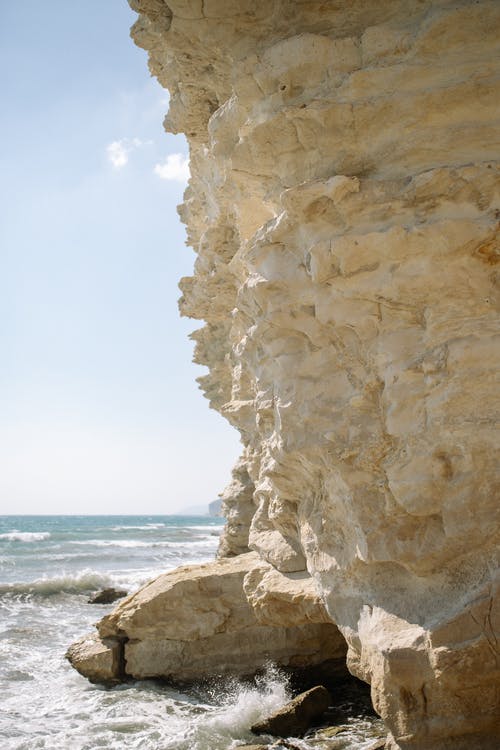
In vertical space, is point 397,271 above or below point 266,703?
above

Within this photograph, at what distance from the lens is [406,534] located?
15.9 feet

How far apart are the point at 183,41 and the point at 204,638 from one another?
8.19m

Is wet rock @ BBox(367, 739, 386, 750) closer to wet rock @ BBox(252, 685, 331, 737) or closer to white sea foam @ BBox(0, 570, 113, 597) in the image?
wet rock @ BBox(252, 685, 331, 737)

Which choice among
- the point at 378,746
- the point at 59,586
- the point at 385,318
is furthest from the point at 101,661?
the point at 59,586

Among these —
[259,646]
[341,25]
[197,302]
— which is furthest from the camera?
[197,302]

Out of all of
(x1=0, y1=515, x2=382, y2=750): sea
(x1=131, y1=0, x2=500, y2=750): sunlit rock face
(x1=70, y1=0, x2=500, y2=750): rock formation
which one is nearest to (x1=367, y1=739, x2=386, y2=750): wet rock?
(x1=0, y1=515, x2=382, y2=750): sea

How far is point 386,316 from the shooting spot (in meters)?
5.07

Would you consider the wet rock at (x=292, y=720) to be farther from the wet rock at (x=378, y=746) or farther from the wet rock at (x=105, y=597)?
the wet rock at (x=105, y=597)

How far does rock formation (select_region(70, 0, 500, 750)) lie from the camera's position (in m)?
4.42

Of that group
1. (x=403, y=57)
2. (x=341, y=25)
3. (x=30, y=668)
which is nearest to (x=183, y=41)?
(x=341, y=25)

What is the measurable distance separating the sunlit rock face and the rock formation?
2cm

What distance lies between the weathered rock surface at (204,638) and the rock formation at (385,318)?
1123 mm

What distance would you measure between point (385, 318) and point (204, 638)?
5.44 metres

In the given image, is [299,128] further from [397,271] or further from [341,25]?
[397,271]
